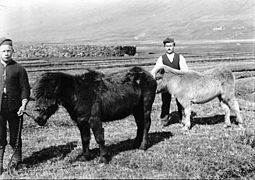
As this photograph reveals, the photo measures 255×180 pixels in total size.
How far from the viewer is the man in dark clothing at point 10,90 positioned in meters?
7.88

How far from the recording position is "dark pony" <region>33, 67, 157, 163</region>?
304 inches

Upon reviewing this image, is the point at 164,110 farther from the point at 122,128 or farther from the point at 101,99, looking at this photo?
the point at 101,99

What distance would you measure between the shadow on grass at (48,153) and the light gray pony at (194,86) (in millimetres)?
3711

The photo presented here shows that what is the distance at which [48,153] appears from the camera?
977 centimetres

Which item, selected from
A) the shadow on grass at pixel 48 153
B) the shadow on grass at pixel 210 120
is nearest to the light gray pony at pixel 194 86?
the shadow on grass at pixel 210 120

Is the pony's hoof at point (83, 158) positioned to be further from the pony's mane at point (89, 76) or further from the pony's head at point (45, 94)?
the pony's mane at point (89, 76)

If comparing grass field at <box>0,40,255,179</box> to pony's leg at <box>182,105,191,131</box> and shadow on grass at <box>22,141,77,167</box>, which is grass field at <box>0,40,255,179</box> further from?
pony's leg at <box>182,105,191,131</box>

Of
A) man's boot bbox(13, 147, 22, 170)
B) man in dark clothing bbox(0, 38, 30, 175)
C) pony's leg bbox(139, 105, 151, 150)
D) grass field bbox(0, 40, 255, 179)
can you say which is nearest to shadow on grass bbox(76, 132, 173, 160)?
grass field bbox(0, 40, 255, 179)

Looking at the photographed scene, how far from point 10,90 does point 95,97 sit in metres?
1.96

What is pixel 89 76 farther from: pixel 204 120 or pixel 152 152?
pixel 204 120

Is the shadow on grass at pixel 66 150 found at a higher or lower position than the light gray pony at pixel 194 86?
lower

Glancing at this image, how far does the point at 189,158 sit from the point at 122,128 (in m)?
4.28

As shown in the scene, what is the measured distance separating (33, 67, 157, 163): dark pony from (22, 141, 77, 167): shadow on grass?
1.19 meters

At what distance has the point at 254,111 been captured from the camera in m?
15.3
